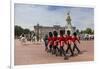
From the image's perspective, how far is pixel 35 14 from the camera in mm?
2314

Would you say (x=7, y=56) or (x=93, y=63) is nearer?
(x=7, y=56)

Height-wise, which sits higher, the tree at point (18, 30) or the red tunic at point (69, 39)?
the tree at point (18, 30)

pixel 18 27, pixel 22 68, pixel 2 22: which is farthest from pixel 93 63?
pixel 2 22

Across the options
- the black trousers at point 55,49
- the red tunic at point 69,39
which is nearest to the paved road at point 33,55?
the black trousers at point 55,49

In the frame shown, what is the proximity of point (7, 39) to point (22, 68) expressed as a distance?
401 mm

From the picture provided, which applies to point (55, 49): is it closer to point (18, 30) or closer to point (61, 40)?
point (61, 40)

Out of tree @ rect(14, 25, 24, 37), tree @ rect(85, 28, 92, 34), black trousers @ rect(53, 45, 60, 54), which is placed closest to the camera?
tree @ rect(14, 25, 24, 37)

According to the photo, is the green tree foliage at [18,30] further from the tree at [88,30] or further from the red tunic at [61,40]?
the tree at [88,30]

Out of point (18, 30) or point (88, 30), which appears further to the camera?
point (88, 30)

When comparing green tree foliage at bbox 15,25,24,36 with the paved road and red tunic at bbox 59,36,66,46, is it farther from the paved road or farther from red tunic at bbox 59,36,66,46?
red tunic at bbox 59,36,66,46

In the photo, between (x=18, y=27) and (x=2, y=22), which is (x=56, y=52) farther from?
(x=2, y=22)

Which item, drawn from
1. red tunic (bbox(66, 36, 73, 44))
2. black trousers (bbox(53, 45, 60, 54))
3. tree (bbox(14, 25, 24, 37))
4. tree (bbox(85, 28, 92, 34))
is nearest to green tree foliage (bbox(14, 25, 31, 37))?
tree (bbox(14, 25, 24, 37))

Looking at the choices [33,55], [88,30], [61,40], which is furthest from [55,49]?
[88,30]

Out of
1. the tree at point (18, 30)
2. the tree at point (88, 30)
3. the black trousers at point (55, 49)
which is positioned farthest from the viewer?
the tree at point (88, 30)
